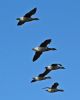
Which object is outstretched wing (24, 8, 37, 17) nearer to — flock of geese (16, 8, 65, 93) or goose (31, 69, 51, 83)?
flock of geese (16, 8, 65, 93)

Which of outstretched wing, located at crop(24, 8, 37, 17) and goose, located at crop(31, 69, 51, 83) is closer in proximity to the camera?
outstretched wing, located at crop(24, 8, 37, 17)

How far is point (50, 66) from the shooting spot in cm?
10112

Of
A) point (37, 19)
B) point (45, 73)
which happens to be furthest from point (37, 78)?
point (37, 19)

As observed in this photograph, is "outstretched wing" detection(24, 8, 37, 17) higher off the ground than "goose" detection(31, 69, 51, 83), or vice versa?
"outstretched wing" detection(24, 8, 37, 17)

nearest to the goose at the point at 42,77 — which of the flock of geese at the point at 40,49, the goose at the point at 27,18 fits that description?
the flock of geese at the point at 40,49

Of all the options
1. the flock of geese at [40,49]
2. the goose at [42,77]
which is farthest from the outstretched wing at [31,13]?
the goose at [42,77]

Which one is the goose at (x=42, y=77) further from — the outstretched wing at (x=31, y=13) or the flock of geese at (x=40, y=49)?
the outstretched wing at (x=31, y=13)

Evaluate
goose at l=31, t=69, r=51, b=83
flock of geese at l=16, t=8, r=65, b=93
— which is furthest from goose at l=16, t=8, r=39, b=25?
goose at l=31, t=69, r=51, b=83

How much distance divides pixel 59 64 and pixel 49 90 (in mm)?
8545

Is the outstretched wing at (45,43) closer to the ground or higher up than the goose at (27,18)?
closer to the ground

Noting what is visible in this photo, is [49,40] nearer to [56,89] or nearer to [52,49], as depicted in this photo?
[52,49]

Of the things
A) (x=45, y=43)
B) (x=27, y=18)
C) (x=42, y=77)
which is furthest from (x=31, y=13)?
(x=42, y=77)

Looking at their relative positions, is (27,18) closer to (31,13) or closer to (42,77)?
(31,13)

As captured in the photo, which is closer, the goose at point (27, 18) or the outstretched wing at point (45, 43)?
the goose at point (27, 18)
